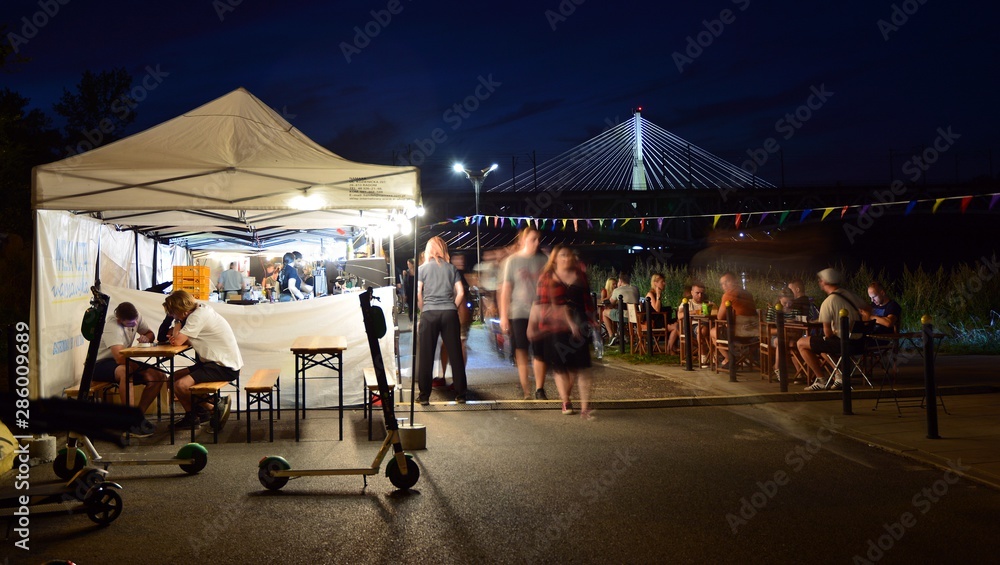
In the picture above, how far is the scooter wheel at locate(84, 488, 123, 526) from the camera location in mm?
4820

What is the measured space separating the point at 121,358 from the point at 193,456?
258 centimetres

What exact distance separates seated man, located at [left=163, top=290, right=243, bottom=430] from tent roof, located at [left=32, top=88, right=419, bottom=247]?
3.74 feet

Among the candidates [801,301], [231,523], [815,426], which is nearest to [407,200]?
[231,523]

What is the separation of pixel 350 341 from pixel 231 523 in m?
4.58

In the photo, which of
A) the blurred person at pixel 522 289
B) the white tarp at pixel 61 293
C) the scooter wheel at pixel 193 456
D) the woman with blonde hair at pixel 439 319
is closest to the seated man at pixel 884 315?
the blurred person at pixel 522 289

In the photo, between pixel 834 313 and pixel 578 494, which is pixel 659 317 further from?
pixel 578 494

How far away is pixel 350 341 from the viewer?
9453 millimetres

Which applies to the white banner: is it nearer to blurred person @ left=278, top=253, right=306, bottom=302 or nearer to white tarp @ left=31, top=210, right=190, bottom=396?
white tarp @ left=31, top=210, right=190, bottom=396

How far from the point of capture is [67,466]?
590cm

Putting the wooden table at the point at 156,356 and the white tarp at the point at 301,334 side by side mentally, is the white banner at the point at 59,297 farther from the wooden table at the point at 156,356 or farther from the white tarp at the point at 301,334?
the white tarp at the point at 301,334

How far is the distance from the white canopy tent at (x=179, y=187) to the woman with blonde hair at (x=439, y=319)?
48 centimetres

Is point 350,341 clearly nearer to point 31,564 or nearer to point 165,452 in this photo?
point 165,452

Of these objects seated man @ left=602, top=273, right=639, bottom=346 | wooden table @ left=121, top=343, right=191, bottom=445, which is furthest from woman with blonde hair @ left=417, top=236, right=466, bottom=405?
seated man @ left=602, top=273, right=639, bottom=346

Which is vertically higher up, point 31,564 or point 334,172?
point 334,172
